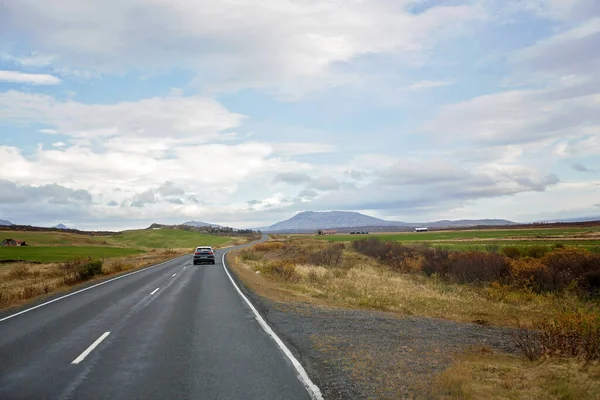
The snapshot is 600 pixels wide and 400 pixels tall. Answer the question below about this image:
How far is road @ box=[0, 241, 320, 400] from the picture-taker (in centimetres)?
645

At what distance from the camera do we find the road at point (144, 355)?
6.45 meters

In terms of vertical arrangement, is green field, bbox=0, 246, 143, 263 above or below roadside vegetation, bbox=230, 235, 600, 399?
above

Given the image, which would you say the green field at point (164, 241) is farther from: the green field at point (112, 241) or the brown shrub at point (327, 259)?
the brown shrub at point (327, 259)

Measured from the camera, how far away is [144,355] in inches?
339

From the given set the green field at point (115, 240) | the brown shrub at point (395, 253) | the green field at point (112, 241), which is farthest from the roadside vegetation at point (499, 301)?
the green field at point (115, 240)

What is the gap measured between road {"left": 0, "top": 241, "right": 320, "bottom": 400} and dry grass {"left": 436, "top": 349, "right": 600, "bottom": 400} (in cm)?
204

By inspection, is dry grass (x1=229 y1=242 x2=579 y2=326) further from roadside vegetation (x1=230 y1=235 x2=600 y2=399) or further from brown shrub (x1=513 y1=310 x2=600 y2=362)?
brown shrub (x1=513 y1=310 x2=600 y2=362)

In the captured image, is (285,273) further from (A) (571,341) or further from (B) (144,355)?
(A) (571,341)

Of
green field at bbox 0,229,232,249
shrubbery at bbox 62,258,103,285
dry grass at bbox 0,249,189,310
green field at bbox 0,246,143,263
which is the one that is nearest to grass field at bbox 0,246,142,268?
green field at bbox 0,246,143,263

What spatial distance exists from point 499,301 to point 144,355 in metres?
16.8

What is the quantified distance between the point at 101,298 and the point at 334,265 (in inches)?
945

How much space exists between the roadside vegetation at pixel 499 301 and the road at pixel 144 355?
2.97 m

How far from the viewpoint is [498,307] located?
1812 cm

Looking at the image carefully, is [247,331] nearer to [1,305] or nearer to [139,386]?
[139,386]
